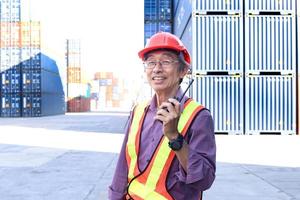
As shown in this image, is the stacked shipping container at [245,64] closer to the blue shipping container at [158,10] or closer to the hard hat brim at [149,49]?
the blue shipping container at [158,10]

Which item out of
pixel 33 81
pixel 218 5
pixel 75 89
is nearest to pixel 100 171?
pixel 218 5

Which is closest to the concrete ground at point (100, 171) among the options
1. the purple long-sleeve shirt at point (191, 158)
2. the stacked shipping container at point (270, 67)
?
the stacked shipping container at point (270, 67)

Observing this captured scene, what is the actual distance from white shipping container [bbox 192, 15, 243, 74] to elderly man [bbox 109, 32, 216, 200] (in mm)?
15799

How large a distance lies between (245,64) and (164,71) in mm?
16389

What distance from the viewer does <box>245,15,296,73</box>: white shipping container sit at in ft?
58.9

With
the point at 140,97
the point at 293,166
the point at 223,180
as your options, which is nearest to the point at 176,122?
the point at 140,97

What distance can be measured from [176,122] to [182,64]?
0.49m

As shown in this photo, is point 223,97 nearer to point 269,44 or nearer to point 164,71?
point 269,44

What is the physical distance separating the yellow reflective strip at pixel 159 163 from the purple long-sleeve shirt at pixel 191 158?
0.05 meters

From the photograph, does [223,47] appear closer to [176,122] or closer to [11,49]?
[176,122]

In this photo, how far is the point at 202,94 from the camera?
58.8 feet

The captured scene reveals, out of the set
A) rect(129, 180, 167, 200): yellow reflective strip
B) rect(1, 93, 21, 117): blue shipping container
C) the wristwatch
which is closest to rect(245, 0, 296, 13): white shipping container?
→ rect(129, 180, 167, 200): yellow reflective strip

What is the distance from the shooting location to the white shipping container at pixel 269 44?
17938 mm

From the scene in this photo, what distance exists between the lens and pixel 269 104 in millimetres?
17859
